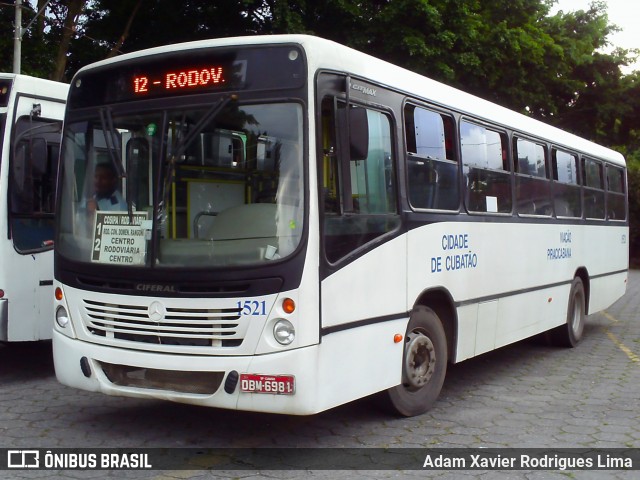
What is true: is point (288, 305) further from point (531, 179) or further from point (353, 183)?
point (531, 179)

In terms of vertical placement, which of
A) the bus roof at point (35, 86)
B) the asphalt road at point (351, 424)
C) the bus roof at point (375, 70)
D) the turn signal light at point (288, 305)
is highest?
the bus roof at point (35, 86)

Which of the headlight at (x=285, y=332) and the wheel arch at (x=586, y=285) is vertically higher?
the headlight at (x=285, y=332)

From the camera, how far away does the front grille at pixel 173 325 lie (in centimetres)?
515

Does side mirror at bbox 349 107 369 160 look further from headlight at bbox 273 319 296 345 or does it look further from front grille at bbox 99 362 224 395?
front grille at bbox 99 362 224 395

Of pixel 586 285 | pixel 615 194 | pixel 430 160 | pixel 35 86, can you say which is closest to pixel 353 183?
pixel 430 160

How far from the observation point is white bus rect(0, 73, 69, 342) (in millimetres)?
7512

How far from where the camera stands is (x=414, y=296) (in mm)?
6336

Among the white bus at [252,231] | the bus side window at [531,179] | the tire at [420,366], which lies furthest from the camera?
the bus side window at [531,179]

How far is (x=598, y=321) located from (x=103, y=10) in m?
13.7

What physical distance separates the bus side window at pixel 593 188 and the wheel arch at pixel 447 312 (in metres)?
5.02

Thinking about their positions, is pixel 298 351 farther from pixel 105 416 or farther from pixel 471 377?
pixel 471 377

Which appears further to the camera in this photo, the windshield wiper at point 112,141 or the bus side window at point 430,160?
the bus side window at point 430,160

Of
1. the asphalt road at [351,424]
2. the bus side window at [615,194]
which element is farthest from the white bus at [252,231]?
the bus side window at [615,194]

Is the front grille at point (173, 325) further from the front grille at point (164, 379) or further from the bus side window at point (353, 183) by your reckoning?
the bus side window at point (353, 183)
